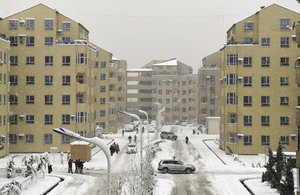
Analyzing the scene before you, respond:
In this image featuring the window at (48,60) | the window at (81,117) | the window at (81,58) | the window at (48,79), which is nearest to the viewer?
the window at (81,58)

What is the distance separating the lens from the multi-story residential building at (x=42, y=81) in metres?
63.0

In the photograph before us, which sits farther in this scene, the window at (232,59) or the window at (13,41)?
the window at (13,41)

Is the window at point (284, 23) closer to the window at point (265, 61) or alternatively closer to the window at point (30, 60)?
the window at point (265, 61)

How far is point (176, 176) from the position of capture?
44312mm

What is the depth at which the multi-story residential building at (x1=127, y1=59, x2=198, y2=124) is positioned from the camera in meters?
156

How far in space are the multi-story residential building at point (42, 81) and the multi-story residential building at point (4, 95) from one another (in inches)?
160

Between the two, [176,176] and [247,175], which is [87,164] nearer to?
[176,176]

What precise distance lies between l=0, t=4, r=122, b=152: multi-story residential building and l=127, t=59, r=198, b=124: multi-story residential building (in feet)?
302

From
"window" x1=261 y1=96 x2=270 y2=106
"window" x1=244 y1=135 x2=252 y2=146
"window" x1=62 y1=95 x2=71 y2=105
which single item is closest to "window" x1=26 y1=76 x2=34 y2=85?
"window" x1=62 y1=95 x2=71 y2=105

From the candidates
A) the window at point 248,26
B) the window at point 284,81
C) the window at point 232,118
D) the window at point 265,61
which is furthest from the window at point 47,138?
the window at point 284,81

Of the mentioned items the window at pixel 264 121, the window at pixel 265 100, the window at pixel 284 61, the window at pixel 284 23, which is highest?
the window at pixel 284 23

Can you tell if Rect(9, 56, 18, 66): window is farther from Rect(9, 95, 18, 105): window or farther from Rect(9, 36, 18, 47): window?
Rect(9, 95, 18, 105): window

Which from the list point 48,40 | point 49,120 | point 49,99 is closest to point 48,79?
point 49,99

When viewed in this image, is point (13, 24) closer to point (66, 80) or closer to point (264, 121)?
point (66, 80)
